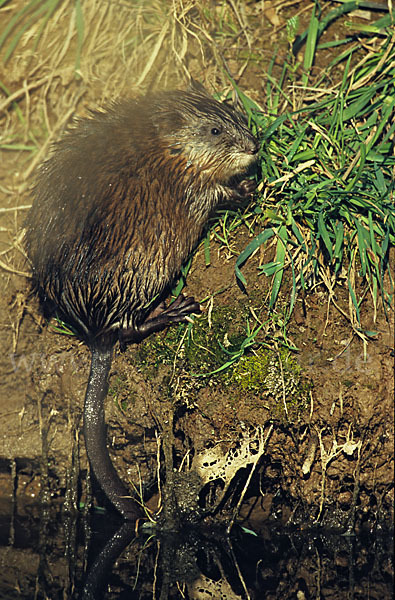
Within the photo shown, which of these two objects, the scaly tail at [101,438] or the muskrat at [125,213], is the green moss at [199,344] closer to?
the muskrat at [125,213]

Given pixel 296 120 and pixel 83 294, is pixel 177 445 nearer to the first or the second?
pixel 83 294

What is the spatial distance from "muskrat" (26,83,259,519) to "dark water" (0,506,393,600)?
0.28 metres

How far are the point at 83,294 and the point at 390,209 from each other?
1.63m

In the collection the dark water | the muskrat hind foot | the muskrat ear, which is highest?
the muskrat ear

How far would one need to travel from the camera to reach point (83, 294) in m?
3.67

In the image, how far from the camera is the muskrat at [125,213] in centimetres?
364

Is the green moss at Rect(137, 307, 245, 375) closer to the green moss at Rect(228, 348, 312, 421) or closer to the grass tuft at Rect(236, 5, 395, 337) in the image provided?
the green moss at Rect(228, 348, 312, 421)

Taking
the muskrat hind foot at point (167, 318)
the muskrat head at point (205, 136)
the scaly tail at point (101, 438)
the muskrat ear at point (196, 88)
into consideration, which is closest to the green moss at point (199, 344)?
the muskrat hind foot at point (167, 318)

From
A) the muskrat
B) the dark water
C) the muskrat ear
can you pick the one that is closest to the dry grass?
the muskrat ear

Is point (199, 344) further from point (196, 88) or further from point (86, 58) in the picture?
point (86, 58)

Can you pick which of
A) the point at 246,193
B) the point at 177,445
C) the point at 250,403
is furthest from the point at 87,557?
the point at 246,193

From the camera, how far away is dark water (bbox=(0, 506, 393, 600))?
311cm

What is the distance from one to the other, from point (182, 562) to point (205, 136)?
2.10 metres

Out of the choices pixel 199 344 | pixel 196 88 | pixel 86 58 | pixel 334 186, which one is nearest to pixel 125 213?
pixel 199 344
